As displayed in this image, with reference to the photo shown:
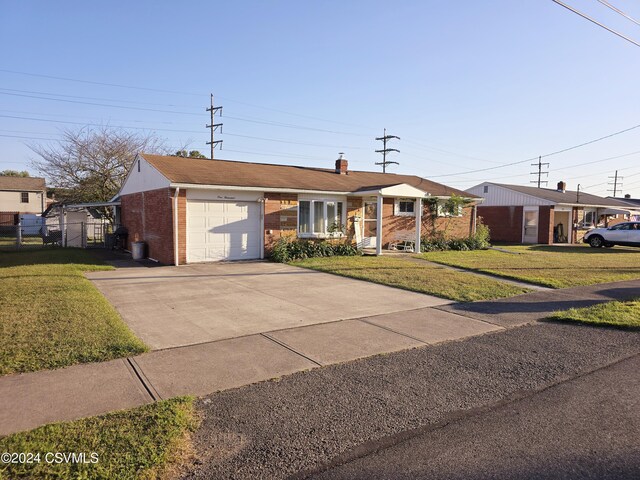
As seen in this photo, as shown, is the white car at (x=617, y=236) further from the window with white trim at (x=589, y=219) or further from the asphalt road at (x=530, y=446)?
the asphalt road at (x=530, y=446)

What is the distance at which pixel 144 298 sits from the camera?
968 cm

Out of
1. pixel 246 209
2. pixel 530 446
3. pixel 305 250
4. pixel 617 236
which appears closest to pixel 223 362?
pixel 530 446

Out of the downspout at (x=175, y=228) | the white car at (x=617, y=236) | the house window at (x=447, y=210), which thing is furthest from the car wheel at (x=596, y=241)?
the downspout at (x=175, y=228)

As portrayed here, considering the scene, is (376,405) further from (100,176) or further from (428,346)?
(100,176)

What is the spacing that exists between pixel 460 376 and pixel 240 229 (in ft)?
40.7

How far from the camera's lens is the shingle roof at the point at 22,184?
4821 cm

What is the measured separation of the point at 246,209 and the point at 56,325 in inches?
404

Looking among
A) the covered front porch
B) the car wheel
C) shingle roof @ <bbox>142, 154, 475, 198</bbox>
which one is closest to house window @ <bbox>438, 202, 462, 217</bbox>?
shingle roof @ <bbox>142, 154, 475, 198</bbox>

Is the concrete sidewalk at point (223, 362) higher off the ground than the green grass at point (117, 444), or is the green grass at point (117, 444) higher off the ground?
the green grass at point (117, 444)

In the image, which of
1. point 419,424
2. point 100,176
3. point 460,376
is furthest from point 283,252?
point 100,176

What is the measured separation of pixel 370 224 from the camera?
21297mm

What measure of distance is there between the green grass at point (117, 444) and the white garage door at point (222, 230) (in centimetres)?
1189

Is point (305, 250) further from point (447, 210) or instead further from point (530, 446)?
point (530, 446)

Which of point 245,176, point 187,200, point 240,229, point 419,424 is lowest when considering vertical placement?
point 419,424
